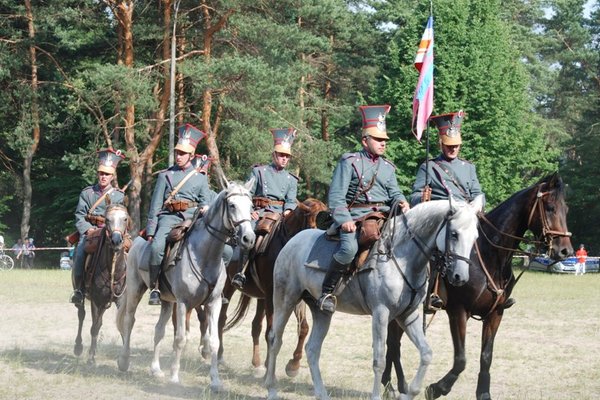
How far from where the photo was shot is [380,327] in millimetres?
9789

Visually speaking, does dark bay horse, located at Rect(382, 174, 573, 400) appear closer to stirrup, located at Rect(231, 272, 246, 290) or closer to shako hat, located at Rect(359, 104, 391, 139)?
shako hat, located at Rect(359, 104, 391, 139)

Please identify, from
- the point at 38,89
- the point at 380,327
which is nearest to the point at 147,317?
the point at 380,327

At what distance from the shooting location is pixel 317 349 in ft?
34.4

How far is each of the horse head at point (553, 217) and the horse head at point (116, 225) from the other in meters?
5.78

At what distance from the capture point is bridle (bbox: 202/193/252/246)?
37.3 ft

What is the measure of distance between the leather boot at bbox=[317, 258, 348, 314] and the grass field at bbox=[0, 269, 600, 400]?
153 centimetres

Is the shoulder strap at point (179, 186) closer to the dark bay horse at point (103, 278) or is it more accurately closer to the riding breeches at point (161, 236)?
the riding breeches at point (161, 236)

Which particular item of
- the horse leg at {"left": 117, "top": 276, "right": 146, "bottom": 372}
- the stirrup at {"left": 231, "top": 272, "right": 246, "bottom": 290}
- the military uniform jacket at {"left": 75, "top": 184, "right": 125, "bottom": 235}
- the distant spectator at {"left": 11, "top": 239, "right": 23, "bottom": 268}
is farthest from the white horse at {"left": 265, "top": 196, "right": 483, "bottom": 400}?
the distant spectator at {"left": 11, "top": 239, "right": 23, "bottom": 268}

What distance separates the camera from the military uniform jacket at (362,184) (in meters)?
10.4

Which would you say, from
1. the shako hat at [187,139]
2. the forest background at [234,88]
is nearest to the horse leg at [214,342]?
the shako hat at [187,139]

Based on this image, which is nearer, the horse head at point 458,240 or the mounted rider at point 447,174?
the horse head at point 458,240

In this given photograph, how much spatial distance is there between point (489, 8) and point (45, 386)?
137ft

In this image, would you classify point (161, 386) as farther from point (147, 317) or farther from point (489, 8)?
point (489, 8)

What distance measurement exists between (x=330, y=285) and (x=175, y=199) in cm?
344
